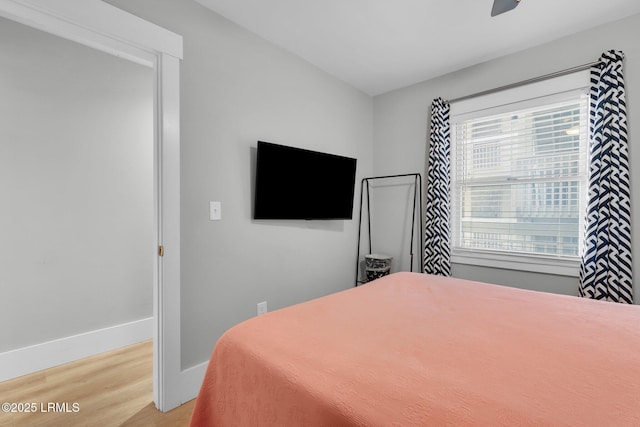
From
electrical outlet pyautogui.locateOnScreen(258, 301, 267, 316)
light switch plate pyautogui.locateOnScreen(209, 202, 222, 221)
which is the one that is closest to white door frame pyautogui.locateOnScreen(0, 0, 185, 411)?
light switch plate pyautogui.locateOnScreen(209, 202, 222, 221)

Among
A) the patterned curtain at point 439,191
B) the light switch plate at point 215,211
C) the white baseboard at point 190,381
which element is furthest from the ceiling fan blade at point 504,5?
the white baseboard at point 190,381

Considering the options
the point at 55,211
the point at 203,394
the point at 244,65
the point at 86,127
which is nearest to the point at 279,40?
the point at 244,65

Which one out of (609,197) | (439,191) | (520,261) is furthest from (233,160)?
(609,197)

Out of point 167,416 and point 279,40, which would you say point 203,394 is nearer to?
point 167,416

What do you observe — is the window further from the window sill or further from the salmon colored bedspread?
the salmon colored bedspread

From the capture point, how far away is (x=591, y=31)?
2.12 meters

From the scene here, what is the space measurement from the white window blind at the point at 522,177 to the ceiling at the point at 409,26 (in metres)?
0.50

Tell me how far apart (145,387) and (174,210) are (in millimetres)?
1241

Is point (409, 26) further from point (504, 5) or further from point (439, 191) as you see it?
point (439, 191)

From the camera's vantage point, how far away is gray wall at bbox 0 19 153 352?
2100mm

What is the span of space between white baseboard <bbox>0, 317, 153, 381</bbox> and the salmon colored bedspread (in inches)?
76.5

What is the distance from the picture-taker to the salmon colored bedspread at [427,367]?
2.26 feet

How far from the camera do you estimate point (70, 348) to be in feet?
7.50

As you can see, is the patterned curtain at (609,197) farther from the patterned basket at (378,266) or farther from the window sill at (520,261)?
the patterned basket at (378,266)
